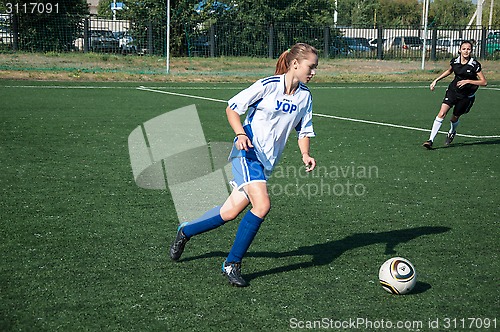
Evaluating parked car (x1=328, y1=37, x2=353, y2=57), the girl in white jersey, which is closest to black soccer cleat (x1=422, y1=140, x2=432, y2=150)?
the girl in white jersey

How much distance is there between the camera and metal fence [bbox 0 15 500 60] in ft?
98.6

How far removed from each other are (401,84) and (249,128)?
22.8m

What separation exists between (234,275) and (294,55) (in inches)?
71.0

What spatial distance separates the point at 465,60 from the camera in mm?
11977

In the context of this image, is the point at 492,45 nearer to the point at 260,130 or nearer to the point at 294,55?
the point at 294,55

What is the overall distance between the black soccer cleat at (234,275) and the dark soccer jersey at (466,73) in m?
8.38

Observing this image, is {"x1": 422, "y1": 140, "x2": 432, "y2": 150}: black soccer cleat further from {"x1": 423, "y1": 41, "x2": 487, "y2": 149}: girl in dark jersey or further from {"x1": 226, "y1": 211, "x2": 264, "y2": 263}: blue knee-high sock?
{"x1": 226, "y1": 211, "x2": 264, "y2": 263}: blue knee-high sock

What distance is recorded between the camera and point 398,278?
193 inches

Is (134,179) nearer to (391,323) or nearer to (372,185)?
(372,185)

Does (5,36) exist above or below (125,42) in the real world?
above

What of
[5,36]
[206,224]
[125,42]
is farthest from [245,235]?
[125,42]

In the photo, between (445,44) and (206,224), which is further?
A: (445,44)

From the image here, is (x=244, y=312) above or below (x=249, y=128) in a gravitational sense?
below

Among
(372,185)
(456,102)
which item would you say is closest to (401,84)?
(456,102)
